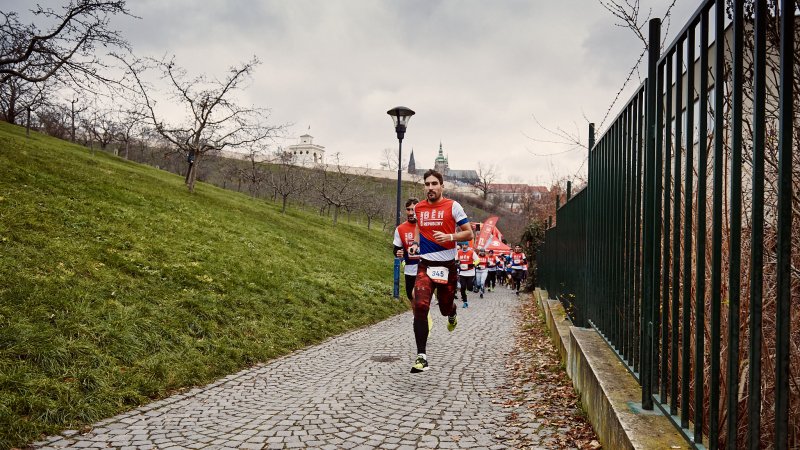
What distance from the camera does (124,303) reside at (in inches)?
289

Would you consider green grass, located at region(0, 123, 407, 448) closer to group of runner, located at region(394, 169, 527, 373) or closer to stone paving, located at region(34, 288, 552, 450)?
stone paving, located at region(34, 288, 552, 450)

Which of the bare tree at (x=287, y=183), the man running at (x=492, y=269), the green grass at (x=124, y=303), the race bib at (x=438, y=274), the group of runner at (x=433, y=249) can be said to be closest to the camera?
the green grass at (x=124, y=303)

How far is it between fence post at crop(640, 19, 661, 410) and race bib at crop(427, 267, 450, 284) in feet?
11.1

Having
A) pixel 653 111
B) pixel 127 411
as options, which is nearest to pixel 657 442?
pixel 653 111

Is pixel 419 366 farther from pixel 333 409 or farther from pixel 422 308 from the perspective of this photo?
pixel 333 409

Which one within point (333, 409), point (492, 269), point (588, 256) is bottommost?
point (492, 269)

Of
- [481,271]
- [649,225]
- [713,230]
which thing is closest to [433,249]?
[649,225]

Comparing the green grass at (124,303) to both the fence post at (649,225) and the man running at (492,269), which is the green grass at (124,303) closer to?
the fence post at (649,225)

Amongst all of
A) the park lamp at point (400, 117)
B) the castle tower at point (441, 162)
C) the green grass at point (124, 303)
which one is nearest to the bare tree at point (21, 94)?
the green grass at point (124, 303)

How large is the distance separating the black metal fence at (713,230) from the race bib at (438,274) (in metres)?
2.05

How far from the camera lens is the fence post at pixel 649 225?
2.87 metres

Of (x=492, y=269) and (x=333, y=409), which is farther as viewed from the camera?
(x=492, y=269)

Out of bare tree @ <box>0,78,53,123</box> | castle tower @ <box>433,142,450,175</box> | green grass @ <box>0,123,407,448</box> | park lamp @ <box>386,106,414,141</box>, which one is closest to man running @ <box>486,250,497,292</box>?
green grass @ <box>0,123,407,448</box>

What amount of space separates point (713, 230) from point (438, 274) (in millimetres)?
4468
